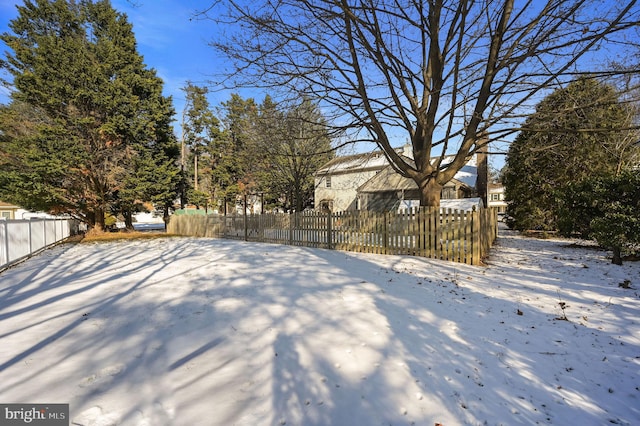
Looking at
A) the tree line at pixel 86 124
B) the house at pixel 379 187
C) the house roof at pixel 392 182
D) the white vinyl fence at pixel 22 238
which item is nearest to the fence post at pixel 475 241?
the tree line at pixel 86 124

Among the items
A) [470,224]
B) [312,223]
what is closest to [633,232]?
[470,224]

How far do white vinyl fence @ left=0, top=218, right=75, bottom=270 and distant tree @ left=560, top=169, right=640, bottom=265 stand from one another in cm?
1505

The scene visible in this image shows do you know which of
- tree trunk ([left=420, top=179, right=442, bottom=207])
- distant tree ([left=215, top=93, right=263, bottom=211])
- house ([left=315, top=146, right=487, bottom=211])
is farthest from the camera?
distant tree ([left=215, top=93, right=263, bottom=211])

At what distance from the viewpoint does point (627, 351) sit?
3287mm

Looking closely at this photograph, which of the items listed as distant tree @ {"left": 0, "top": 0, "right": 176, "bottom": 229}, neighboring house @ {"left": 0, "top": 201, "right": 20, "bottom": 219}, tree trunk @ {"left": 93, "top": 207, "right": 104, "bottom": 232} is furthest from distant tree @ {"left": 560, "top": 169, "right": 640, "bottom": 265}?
neighboring house @ {"left": 0, "top": 201, "right": 20, "bottom": 219}

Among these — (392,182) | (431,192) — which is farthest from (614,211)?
(392,182)

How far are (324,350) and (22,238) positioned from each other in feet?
36.5

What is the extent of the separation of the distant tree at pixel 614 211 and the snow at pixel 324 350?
1.71 meters

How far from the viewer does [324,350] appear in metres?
3.13

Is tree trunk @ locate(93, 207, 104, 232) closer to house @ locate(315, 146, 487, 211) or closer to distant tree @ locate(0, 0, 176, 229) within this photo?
distant tree @ locate(0, 0, 176, 229)

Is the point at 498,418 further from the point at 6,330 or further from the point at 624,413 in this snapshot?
the point at 6,330

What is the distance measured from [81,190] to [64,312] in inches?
719

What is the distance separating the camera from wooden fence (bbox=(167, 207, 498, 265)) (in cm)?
773

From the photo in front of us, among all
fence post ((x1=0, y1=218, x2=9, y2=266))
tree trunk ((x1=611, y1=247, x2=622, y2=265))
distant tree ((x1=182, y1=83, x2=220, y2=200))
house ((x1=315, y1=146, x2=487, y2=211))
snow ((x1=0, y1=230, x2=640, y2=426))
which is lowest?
snow ((x1=0, y1=230, x2=640, y2=426))
